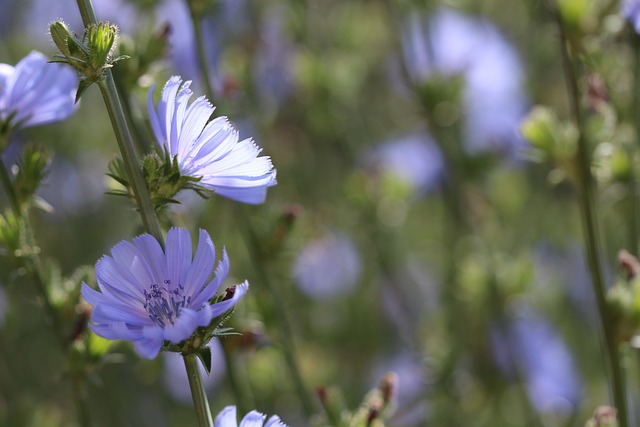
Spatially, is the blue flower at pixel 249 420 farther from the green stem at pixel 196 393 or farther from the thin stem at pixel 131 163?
the thin stem at pixel 131 163

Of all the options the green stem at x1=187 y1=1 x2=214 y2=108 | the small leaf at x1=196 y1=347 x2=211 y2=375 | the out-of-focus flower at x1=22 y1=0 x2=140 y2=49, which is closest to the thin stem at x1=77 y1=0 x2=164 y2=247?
the small leaf at x1=196 y1=347 x2=211 y2=375

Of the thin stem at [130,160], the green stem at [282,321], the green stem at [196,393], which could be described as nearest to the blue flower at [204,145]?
the thin stem at [130,160]

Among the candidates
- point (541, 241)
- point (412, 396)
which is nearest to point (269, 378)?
point (412, 396)

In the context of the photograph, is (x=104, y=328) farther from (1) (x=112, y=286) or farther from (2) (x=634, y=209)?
(2) (x=634, y=209)

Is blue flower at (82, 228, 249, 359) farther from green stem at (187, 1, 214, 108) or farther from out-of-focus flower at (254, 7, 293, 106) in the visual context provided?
out-of-focus flower at (254, 7, 293, 106)

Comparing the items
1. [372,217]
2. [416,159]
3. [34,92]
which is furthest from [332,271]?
[34,92]

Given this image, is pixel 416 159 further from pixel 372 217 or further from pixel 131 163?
pixel 131 163

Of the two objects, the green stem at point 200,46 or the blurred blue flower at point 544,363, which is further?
the blurred blue flower at point 544,363
